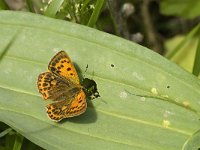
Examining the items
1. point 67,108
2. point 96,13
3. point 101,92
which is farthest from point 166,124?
point 96,13

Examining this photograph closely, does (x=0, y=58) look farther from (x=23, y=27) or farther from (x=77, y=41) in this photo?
(x=77, y=41)

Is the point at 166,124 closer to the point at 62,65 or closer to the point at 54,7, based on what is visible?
the point at 62,65

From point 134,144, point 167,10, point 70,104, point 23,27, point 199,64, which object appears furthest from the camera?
point 167,10

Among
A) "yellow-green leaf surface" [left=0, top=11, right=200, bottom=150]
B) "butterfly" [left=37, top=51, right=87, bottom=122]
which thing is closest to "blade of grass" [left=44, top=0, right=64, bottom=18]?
"yellow-green leaf surface" [left=0, top=11, right=200, bottom=150]

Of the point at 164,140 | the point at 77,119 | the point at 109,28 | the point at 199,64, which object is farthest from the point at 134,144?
the point at 109,28

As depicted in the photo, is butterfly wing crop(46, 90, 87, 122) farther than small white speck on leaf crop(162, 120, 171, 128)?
No

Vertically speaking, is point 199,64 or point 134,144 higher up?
point 199,64

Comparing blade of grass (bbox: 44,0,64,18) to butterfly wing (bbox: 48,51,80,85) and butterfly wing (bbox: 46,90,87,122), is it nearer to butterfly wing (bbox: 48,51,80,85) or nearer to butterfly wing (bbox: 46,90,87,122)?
butterfly wing (bbox: 48,51,80,85)
